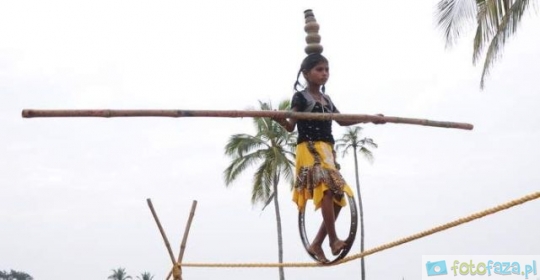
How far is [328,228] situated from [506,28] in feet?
17.5

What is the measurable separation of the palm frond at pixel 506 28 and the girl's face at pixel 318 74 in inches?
180

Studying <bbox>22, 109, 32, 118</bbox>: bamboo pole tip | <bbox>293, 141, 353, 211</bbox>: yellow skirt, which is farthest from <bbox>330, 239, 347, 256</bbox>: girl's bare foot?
<bbox>22, 109, 32, 118</bbox>: bamboo pole tip

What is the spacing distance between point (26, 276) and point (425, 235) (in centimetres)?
7160

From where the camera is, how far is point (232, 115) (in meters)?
3.96

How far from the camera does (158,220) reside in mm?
8492

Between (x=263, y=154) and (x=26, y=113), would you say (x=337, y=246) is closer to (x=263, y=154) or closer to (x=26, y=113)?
(x=26, y=113)

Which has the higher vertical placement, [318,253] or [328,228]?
[328,228]

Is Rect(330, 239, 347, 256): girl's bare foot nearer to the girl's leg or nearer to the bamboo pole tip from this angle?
the girl's leg

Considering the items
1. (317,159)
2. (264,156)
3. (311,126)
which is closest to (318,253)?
(317,159)

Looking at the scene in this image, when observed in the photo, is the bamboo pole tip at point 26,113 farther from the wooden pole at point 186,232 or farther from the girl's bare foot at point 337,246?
the wooden pole at point 186,232

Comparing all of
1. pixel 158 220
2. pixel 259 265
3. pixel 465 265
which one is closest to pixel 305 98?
pixel 259 265

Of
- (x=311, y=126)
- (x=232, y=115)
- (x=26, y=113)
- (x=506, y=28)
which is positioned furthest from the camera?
(x=506, y=28)

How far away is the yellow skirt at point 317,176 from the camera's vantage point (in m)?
4.46

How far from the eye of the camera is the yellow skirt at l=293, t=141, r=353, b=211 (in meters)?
4.46
